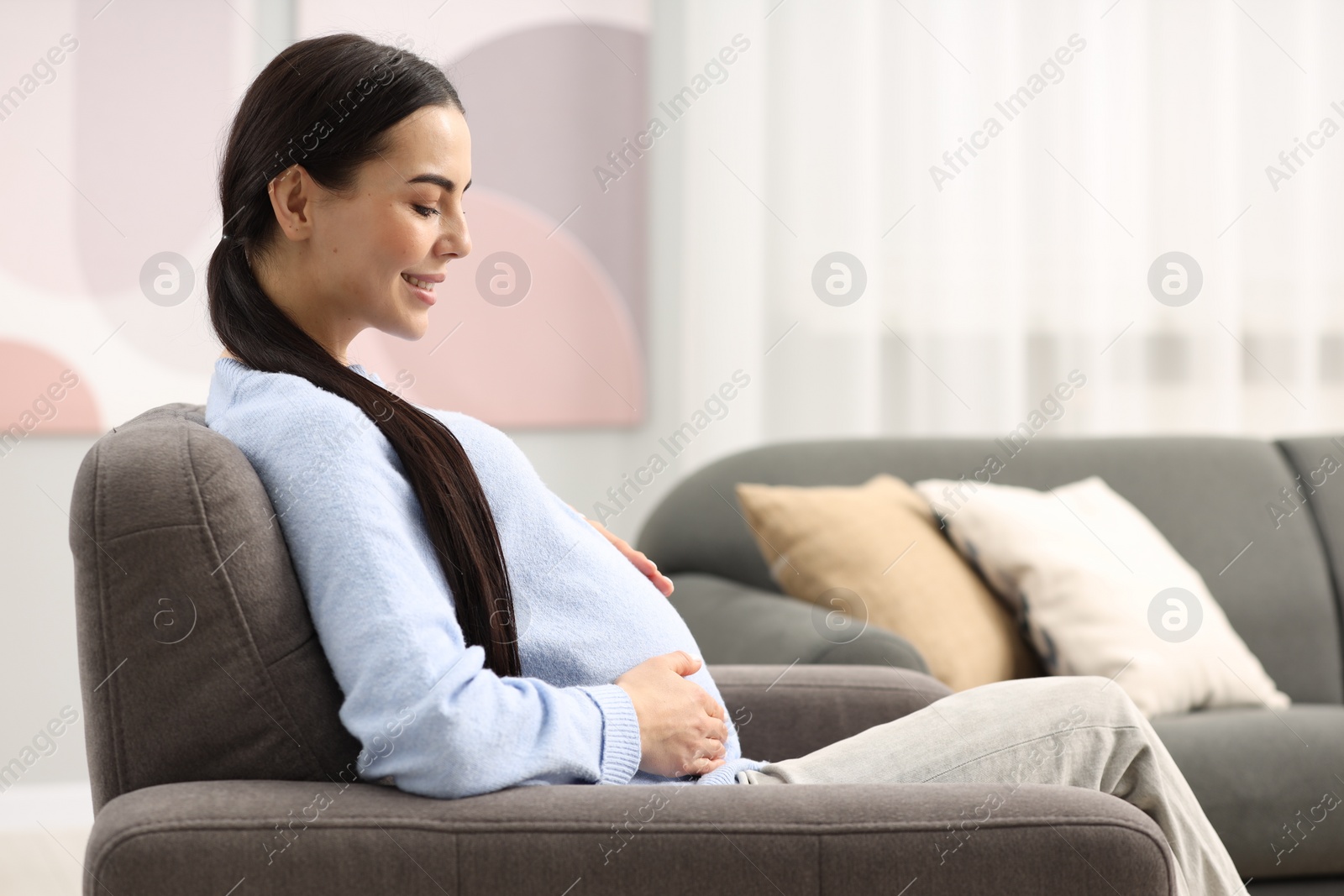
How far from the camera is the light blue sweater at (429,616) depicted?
2.69 ft

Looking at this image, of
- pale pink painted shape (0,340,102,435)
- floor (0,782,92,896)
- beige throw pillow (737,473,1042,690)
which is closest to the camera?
beige throw pillow (737,473,1042,690)

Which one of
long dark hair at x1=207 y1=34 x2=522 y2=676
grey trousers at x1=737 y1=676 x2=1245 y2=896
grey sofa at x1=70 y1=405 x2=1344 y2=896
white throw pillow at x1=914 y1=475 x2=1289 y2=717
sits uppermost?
long dark hair at x1=207 y1=34 x2=522 y2=676

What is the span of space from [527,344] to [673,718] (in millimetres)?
1896

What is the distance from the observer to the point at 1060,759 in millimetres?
1005

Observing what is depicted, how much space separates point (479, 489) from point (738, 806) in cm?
34

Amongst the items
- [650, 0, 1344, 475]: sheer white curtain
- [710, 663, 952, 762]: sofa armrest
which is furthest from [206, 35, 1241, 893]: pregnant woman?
[650, 0, 1344, 475]: sheer white curtain

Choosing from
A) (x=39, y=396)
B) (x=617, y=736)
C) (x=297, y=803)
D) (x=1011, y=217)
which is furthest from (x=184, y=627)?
(x=1011, y=217)

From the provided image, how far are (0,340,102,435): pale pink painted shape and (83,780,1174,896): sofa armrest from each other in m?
1.94

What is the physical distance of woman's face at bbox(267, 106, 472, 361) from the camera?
104 centimetres

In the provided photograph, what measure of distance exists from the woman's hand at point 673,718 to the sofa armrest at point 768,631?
21.3 inches

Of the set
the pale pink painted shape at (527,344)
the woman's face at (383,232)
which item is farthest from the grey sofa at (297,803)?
the pale pink painted shape at (527,344)

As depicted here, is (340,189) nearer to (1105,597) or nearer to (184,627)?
(184,627)

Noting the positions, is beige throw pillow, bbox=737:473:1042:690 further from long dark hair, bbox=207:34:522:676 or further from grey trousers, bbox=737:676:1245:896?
long dark hair, bbox=207:34:522:676

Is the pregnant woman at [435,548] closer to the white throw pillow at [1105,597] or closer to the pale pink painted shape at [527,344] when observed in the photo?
the white throw pillow at [1105,597]
